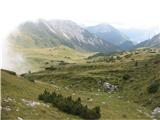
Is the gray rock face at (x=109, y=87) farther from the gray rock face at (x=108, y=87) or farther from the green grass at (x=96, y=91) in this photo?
the green grass at (x=96, y=91)

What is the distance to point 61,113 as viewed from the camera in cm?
4522

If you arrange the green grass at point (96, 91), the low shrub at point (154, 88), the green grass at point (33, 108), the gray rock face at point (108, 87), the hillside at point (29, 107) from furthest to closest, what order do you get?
the gray rock face at point (108, 87), the low shrub at point (154, 88), the green grass at point (96, 91), the green grass at point (33, 108), the hillside at point (29, 107)

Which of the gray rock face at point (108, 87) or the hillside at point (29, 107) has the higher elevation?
the hillside at point (29, 107)

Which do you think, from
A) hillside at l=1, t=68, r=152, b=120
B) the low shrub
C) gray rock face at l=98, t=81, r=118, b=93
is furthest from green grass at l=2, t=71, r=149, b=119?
gray rock face at l=98, t=81, r=118, b=93

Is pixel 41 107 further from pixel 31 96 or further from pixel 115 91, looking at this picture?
pixel 115 91

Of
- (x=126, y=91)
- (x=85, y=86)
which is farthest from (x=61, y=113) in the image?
(x=85, y=86)

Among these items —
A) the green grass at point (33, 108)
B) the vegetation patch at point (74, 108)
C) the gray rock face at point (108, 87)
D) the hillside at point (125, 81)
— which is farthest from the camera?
the gray rock face at point (108, 87)

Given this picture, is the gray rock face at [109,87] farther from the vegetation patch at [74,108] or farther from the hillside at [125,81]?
the vegetation patch at [74,108]

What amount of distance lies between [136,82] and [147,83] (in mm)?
6087

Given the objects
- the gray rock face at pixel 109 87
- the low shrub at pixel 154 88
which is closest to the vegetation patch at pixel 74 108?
the low shrub at pixel 154 88

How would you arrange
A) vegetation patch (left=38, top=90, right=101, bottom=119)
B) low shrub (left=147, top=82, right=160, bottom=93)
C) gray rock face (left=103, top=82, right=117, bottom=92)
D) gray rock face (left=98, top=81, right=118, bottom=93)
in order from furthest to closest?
gray rock face (left=103, top=82, right=117, bottom=92) → gray rock face (left=98, top=81, right=118, bottom=93) → low shrub (left=147, top=82, right=160, bottom=93) → vegetation patch (left=38, top=90, right=101, bottom=119)

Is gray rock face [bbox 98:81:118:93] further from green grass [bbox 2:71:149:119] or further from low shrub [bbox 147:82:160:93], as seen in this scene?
green grass [bbox 2:71:149:119]

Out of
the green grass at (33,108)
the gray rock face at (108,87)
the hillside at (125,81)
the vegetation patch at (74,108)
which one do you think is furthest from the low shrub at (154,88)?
the vegetation patch at (74,108)

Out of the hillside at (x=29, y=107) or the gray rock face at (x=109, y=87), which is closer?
the hillside at (x=29, y=107)
